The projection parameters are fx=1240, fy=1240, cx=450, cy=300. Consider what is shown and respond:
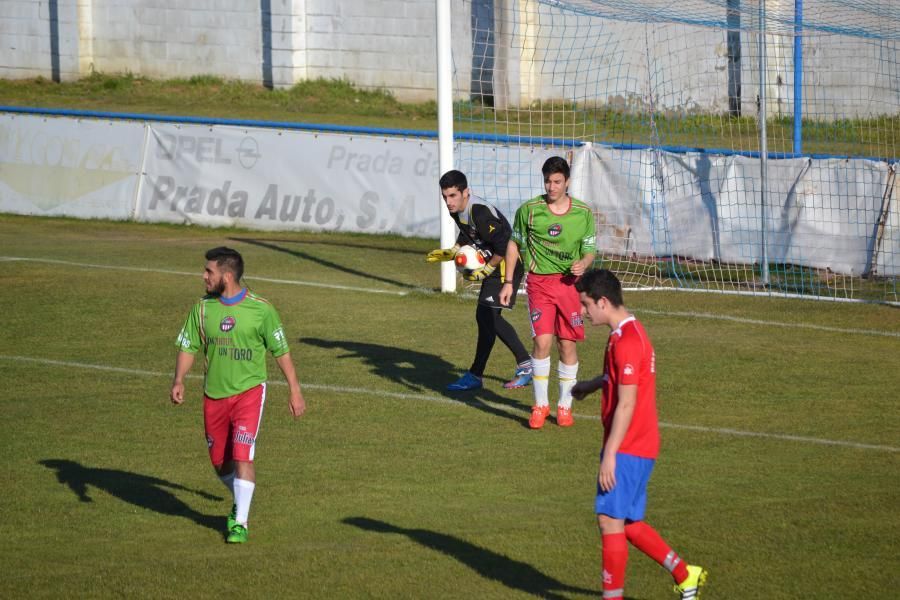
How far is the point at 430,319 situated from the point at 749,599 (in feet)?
28.7

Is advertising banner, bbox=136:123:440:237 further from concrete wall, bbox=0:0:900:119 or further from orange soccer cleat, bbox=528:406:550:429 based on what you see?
orange soccer cleat, bbox=528:406:550:429

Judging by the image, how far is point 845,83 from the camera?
24078 millimetres

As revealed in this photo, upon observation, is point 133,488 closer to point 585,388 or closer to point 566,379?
point 566,379

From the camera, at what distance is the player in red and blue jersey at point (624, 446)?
20.4 ft

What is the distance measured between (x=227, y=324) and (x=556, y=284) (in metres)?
3.65

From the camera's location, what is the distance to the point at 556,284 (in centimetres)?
1059

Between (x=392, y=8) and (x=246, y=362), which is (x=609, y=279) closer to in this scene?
(x=246, y=362)

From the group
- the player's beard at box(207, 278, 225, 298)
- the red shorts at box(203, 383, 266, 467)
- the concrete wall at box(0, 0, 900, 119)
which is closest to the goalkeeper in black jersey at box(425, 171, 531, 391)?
the player's beard at box(207, 278, 225, 298)

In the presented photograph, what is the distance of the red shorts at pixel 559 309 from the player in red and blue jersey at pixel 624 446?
13.3 ft

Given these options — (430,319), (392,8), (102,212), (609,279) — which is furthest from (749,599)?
(392,8)

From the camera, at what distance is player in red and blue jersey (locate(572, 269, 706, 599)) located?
6.22 m

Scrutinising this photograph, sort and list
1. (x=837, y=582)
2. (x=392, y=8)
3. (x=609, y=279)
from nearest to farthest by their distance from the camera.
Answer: (x=609, y=279), (x=837, y=582), (x=392, y=8)

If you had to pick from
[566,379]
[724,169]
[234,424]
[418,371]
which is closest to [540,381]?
[566,379]

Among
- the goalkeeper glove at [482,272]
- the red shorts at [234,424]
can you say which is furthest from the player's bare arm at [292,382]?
the goalkeeper glove at [482,272]
